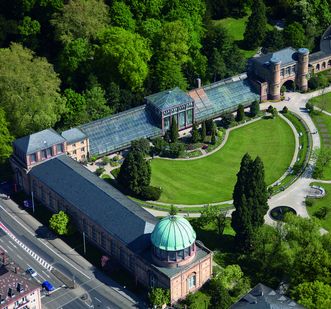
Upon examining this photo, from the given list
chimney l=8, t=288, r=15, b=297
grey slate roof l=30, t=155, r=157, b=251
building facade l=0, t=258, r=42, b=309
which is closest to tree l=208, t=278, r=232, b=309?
grey slate roof l=30, t=155, r=157, b=251

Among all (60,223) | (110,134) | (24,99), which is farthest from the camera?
(110,134)

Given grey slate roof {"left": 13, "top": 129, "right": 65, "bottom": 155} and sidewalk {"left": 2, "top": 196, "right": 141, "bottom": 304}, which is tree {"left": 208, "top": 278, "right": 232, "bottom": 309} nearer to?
sidewalk {"left": 2, "top": 196, "right": 141, "bottom": 304}

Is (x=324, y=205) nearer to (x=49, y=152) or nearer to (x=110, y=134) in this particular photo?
(x=110, y=134)

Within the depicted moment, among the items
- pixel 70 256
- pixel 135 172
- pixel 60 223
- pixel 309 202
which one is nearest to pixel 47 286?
pixel 70 256

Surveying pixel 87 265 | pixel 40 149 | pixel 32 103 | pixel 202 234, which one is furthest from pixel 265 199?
pixel 32 103

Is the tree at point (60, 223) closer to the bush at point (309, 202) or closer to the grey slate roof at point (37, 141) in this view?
the grey slate roof at point (37, 141)

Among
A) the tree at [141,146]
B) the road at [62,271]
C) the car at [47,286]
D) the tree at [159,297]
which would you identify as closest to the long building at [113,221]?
the tree at [159,297]
